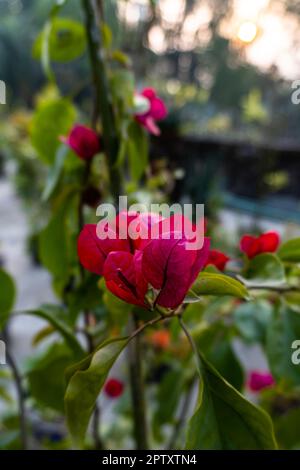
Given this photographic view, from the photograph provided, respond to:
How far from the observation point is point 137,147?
376mm

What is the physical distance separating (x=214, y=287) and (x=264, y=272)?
70 mm

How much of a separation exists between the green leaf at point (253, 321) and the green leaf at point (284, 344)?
9cm

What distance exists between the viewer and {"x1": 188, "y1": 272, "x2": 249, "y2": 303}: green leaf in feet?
0.68

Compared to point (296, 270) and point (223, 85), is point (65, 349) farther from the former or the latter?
point (223, 85)

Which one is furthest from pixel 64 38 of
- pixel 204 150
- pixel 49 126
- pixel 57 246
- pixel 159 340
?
pixel 204 150

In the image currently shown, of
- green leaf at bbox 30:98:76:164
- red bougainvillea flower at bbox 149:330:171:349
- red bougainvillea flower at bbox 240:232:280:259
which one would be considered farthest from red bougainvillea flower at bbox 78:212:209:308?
red bougainvillea flower at bbox 149:330:171:349

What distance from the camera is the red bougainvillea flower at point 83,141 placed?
34 centimetres

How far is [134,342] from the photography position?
0.35 meters

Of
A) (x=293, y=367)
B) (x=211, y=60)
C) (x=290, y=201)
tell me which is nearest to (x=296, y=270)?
(x=293, y=367)

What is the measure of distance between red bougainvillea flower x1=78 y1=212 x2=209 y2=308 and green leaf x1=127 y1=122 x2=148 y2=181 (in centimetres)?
17

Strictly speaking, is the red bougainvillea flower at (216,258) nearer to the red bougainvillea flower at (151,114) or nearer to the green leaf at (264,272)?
the green leaf at (264,272)

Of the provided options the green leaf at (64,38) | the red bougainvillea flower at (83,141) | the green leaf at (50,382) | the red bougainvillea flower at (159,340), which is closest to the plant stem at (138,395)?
the green leaf at (50,382)

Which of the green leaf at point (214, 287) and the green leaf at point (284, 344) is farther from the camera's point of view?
the green leaf at point (284, 344)

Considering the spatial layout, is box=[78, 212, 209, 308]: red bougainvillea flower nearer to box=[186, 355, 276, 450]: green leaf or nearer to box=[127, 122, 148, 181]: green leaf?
box=[186, 355, 276, 450]: green leaf
